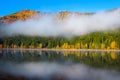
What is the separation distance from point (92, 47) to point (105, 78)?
457 ft

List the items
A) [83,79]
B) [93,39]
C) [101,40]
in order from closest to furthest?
1. [83,79]
2. [101,40]
3. [93,39]

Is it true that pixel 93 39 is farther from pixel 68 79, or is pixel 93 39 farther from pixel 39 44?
pixel 68 79

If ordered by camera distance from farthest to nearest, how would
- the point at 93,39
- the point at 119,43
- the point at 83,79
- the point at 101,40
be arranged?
the point at 93,39
the point at 101,40
the point at 119,43
the point at 83,79

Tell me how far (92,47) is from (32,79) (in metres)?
141

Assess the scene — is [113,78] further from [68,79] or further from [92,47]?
[92,47]

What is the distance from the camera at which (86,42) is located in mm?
180375

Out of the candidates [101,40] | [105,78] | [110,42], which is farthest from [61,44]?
[105,78]

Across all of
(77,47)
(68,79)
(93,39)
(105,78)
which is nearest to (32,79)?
(68,79)

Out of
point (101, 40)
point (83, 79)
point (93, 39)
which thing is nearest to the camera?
point (83, 79)

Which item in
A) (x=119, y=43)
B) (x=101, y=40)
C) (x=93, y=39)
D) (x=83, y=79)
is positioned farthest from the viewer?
(x=93, y=39)

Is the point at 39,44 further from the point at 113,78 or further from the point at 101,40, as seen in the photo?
the point at 113,78

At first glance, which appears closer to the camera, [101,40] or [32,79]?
[32,79]

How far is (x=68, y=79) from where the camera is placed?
2636cm

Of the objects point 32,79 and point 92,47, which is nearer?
point 32,79
